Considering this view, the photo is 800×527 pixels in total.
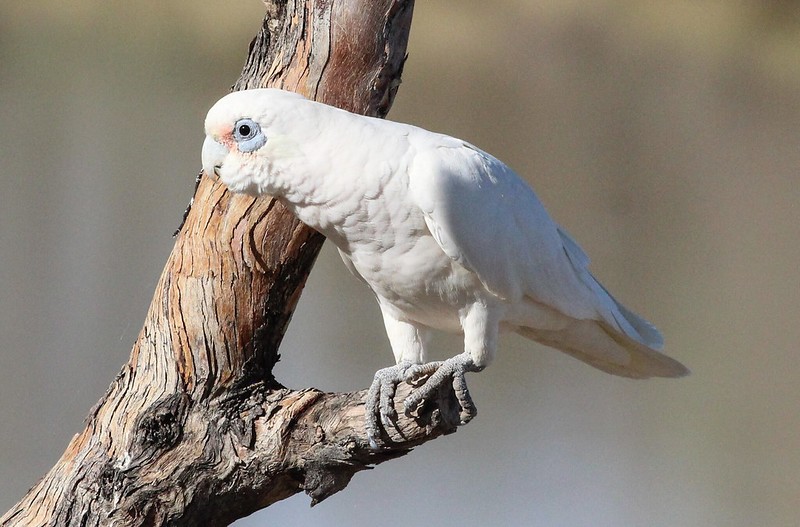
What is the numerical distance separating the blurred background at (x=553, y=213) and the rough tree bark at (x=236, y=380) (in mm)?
1314

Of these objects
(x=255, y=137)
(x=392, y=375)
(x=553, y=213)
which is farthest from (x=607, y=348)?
(x=553, y=213)

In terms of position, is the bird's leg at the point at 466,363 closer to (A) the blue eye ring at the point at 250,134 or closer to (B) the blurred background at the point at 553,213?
(A) the blue eye ring at the point at 250,134

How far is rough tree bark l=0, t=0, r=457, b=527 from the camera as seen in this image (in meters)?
1.64

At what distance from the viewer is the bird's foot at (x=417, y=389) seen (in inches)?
56.7

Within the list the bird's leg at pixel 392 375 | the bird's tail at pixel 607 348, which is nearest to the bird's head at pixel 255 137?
the bird's leg at pixel 392 375

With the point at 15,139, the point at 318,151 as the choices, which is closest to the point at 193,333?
the point at 318,151

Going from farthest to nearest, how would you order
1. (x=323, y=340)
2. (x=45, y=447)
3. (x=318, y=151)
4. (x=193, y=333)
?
(x=323, y=340) < (x=45, y=447) < (x=193, y=333) < (x=318, y=151)

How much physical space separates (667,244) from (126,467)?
7.71 feet

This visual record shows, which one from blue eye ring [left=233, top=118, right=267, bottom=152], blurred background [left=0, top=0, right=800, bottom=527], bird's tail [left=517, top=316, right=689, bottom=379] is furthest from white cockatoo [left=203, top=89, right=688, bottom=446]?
blurred background [left=0, top=0, right=800, bottom=527]

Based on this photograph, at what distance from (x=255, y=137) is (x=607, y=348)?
95 cm

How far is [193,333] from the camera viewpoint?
71.3 inches

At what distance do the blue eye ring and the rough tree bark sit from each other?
27 centimetres

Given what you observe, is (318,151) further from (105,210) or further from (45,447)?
(45,447)

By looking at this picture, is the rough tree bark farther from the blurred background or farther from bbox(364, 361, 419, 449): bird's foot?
the blurred background
